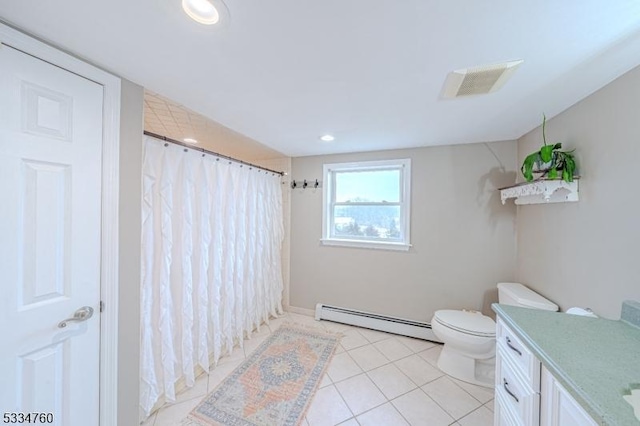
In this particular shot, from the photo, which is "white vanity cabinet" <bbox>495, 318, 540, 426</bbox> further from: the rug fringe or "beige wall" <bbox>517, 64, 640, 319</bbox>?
the rug fringe

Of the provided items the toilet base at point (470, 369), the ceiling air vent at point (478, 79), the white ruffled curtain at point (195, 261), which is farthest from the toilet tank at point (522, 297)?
Answer: the white ruffled curtain at point (195, 261)

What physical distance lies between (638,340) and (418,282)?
165 cm

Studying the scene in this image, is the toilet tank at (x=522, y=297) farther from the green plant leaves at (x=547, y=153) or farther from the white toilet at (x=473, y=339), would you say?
the green plant leaves at (x=547, y=153)

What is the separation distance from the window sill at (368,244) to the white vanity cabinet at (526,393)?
1430 millimetres

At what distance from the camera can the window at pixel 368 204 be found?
267cm

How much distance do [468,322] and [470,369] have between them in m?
0.36

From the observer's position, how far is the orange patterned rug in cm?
151

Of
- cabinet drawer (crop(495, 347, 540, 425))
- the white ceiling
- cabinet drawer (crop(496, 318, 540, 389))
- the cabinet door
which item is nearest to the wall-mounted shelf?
the white ceiling

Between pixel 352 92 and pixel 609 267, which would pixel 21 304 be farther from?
pixel 609 267

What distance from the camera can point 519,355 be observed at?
0.99m

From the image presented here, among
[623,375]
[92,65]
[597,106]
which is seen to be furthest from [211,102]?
[597,106]

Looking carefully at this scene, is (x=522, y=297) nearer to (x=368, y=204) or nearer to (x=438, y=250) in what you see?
(x=438, y=250)

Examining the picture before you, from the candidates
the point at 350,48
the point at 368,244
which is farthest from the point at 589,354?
the point at 368,244

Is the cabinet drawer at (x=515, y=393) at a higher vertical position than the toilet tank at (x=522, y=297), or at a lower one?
lower
